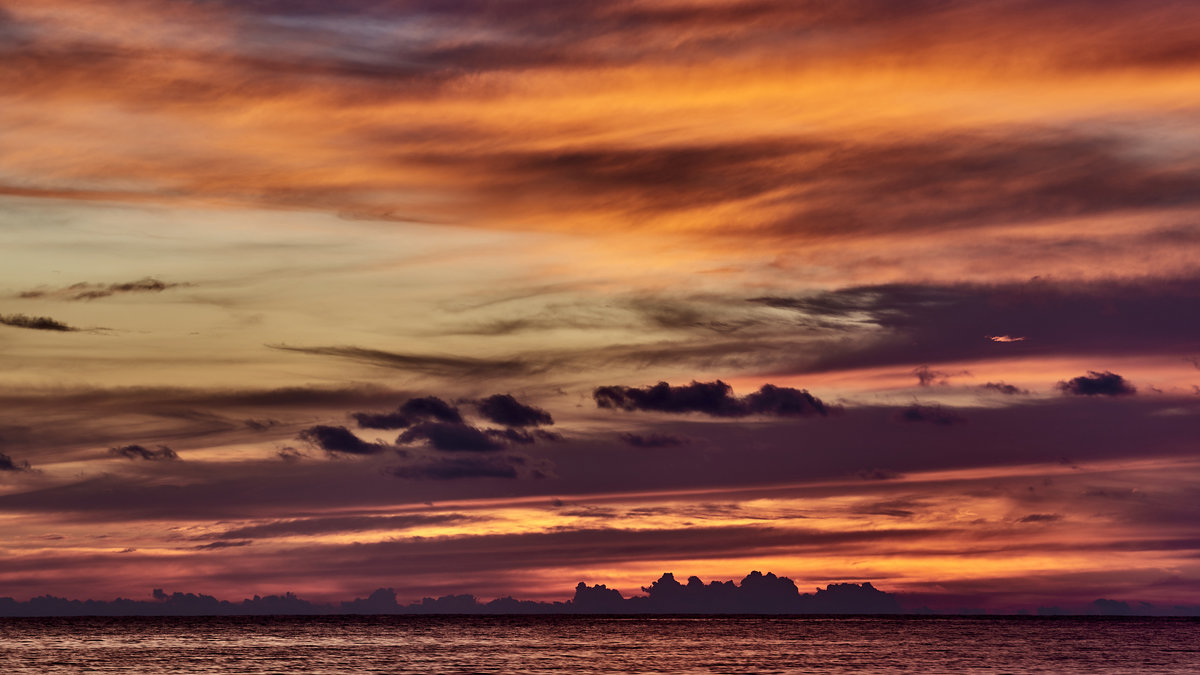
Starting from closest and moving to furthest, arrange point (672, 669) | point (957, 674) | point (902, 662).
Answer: point (957, 674), point (672, 669), point (902, 662)

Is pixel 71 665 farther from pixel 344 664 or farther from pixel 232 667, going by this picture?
pixel 344 664

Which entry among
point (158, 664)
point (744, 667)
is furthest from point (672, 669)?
point (158, 664)

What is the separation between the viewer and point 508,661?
624 ft

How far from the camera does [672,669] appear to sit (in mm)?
171375

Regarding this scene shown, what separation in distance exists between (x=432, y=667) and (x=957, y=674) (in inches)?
2697

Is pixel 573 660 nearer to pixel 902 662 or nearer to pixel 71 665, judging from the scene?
pixel 902 662

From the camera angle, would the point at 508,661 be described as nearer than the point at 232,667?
No

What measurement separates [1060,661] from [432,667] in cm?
8911

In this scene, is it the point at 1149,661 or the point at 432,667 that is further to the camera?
the point at 1149,661

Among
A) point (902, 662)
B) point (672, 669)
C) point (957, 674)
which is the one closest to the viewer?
point (957, 674)

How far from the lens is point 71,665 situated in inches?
7323

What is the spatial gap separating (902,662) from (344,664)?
7686 cm

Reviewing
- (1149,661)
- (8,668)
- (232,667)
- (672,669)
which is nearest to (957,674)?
(672,669)

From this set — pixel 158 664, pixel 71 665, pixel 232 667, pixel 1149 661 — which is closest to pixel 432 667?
pixel 232 667
